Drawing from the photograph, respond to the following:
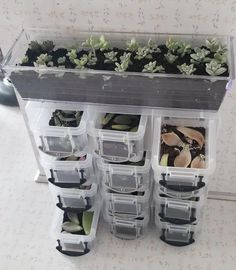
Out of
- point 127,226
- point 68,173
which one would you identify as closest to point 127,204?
point 127,226

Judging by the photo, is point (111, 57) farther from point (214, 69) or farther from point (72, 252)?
A: point (72, 252)

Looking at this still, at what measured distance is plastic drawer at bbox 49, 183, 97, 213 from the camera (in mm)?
Answer: 1242

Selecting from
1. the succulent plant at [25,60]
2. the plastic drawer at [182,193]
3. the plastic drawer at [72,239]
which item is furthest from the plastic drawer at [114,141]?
the plastic drawer at [72,239]

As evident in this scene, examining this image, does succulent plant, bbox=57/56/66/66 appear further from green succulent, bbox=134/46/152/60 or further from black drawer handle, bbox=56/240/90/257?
black drawer handle, bbox=56/240/90/257

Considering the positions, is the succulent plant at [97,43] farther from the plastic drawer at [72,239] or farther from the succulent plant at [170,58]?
the plastic drawer at [72,239]

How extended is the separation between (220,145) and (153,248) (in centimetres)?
43

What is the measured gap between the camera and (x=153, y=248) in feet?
4.42

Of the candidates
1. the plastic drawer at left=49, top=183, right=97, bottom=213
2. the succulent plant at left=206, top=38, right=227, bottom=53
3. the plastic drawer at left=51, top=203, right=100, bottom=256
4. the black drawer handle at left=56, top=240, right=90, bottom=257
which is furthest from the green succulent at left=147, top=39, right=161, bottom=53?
the black drawer handle at left=56, top=240, right=90, bottom=257

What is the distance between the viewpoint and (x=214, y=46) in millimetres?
1045

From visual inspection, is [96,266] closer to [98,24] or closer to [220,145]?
[220,145]

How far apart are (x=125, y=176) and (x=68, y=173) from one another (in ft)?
0.58

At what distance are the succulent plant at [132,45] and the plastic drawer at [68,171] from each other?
1.09 feet

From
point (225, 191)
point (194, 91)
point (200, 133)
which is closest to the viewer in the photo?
point (194, 91)

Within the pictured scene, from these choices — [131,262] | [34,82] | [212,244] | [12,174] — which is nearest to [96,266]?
[131,262]
